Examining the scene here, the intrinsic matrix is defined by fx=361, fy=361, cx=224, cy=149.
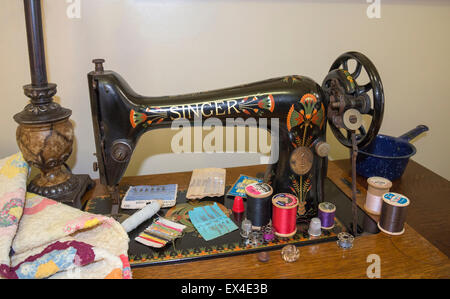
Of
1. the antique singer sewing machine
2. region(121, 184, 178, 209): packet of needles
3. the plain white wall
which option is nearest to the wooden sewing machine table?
the antique singer sewing machine

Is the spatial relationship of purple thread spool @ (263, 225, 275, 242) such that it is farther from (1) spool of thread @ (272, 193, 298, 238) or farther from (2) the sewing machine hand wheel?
(2) the sewing machine hand wheel

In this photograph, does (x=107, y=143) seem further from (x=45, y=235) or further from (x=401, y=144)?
(x=401, y=144)

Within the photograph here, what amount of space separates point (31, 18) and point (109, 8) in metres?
0.38

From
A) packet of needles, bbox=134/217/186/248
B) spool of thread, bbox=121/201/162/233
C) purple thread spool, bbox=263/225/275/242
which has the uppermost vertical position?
spool of thread, bbox=121/201/162/233

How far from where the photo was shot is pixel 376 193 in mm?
1087

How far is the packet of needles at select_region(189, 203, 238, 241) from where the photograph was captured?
1.01 meters

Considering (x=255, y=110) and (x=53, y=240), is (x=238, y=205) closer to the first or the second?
(x=255, y=110)

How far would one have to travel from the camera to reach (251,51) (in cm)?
147

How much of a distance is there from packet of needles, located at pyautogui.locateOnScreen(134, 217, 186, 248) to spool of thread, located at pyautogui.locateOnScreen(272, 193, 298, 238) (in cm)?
26

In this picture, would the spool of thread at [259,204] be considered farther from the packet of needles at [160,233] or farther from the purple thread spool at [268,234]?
the packet of needles at [160,233]

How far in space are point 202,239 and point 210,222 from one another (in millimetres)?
78

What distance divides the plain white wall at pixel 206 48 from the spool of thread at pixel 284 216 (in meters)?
0.65

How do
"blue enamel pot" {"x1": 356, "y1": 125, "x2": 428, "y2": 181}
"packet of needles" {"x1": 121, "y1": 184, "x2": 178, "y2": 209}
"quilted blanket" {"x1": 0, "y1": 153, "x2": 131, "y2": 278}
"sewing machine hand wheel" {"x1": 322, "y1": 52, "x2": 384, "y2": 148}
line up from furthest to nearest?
"blue enamel pot" {"x1": 356, "y1": 125, "x2": 428, "y2": 181}, "packet of needles" {"x1": 121, "y1": 184, "x2": 178, "y2": 209}, "sewing machine hand wheel" {"x1": 322, "y1": 52, "x2": 384, "y2": 148}, "quilted blanket" {"x1": 0, "y1": 153, "x2": 131, "y2": 278}

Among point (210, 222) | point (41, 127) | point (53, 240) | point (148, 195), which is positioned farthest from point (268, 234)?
point (41, 127)
